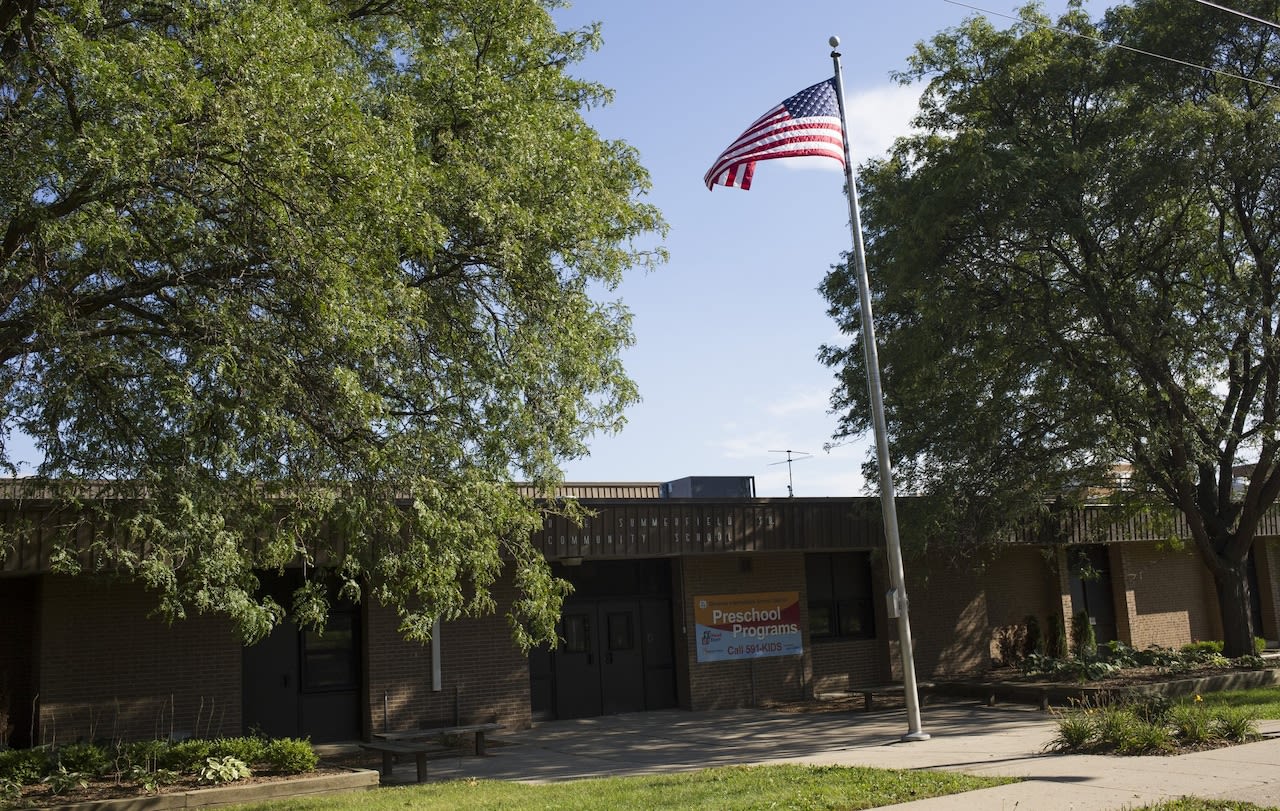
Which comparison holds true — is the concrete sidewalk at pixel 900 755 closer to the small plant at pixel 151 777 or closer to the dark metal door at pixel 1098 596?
the small plant at pixel 151 777

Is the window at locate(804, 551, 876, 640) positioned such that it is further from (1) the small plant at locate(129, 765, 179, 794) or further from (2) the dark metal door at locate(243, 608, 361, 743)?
(1) the small plant at locate(129, 765, 179, 794)

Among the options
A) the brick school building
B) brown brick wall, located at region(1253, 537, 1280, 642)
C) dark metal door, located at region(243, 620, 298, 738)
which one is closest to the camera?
the brick school building

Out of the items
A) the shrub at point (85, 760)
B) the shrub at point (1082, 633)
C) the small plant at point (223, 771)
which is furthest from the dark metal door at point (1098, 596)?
the shrub at point (85, 760)

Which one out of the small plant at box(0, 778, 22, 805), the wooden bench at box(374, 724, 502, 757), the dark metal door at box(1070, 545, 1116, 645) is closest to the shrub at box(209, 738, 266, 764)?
the small plant at box(0, 778, 22, 805)

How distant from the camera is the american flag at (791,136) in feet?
55.2

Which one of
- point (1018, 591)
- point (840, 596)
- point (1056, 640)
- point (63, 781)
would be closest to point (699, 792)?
point (63, 781)

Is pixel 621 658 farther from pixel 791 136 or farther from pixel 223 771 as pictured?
pixel 791 136

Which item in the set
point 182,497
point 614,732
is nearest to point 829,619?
point 614,732

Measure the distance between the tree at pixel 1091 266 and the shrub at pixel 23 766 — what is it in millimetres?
15096

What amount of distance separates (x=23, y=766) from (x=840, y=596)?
17512mm

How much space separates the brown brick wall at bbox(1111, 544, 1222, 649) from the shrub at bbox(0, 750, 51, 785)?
26.5 metres

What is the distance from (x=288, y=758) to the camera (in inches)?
542

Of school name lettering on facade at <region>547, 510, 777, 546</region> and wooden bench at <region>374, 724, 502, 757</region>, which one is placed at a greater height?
school name lettering on facade at <region>547, 510, 777, 546</region>

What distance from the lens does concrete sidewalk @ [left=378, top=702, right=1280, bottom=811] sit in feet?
33.1
